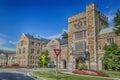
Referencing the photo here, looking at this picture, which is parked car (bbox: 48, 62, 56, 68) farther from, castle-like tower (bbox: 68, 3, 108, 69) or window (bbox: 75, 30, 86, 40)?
window (bbox: 75, 30, 86, 40)

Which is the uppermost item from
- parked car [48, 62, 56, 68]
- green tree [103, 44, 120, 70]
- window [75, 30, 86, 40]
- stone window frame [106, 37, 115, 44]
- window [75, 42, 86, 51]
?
window [75, 30, 86, 40]

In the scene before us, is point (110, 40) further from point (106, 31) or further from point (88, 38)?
point (88, 38)

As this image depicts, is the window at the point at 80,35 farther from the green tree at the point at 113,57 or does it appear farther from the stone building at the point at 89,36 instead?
the green tree at the point at 113,57

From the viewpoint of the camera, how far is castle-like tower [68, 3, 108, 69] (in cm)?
4522

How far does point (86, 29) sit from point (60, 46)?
58.2 ft

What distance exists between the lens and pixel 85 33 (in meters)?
47.9

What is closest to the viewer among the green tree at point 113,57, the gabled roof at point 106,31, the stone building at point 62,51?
the green tree at point 113,57

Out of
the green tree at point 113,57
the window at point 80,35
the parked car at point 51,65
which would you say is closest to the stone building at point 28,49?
the parked car at point 51,65

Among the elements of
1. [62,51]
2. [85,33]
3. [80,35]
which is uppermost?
[85,33]

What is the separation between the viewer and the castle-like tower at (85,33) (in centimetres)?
4522

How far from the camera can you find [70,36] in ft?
173

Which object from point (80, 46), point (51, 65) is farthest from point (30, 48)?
point (80, 46)

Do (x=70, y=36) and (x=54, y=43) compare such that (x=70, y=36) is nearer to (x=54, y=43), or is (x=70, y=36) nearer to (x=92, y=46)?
(x=92, y=46)

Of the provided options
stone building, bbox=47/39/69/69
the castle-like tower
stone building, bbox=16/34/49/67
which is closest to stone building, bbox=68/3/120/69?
the castle-like tower
